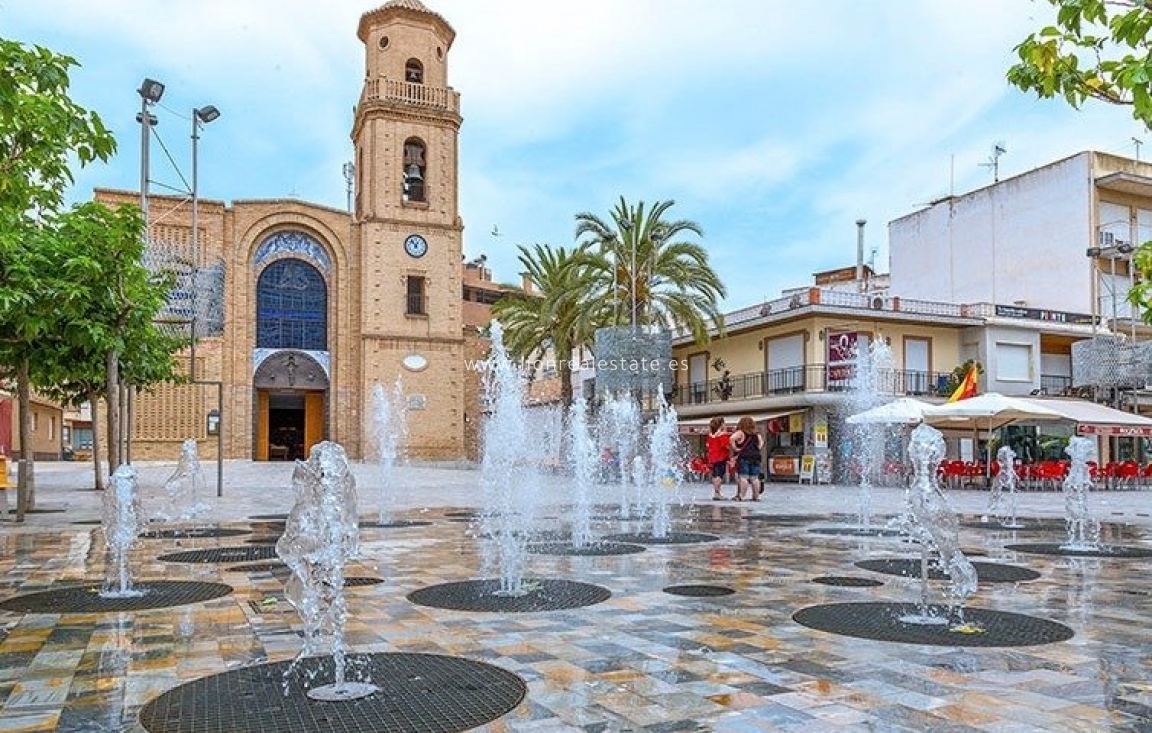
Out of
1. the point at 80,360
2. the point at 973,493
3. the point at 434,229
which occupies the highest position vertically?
the point at 434,229

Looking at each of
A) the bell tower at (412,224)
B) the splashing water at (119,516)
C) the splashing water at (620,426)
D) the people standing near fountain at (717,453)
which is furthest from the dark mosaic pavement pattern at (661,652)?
the bell tower at (412,224)

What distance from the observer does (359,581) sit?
7.22 m

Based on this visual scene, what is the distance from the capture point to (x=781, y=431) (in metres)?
31.0

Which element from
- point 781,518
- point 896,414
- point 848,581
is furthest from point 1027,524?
point 896,414

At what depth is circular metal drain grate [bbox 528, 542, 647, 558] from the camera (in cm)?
905

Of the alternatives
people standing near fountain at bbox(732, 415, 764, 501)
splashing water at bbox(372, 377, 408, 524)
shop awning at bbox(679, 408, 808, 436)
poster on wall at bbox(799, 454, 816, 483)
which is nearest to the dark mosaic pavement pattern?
people standing near fountain at bbox(732, 415, 764, 501)

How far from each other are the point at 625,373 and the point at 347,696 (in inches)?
855

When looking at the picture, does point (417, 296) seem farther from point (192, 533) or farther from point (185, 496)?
point (192, 533)

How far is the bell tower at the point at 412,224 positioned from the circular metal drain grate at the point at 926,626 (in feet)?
105

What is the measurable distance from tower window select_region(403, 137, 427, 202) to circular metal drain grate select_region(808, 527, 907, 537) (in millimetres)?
28903

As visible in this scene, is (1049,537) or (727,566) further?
(1049,537)

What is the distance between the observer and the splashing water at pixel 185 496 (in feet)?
45.6

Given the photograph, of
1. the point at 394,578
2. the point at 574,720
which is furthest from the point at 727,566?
the point at 574,720

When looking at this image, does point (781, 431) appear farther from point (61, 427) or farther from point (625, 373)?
point (61, 427)
